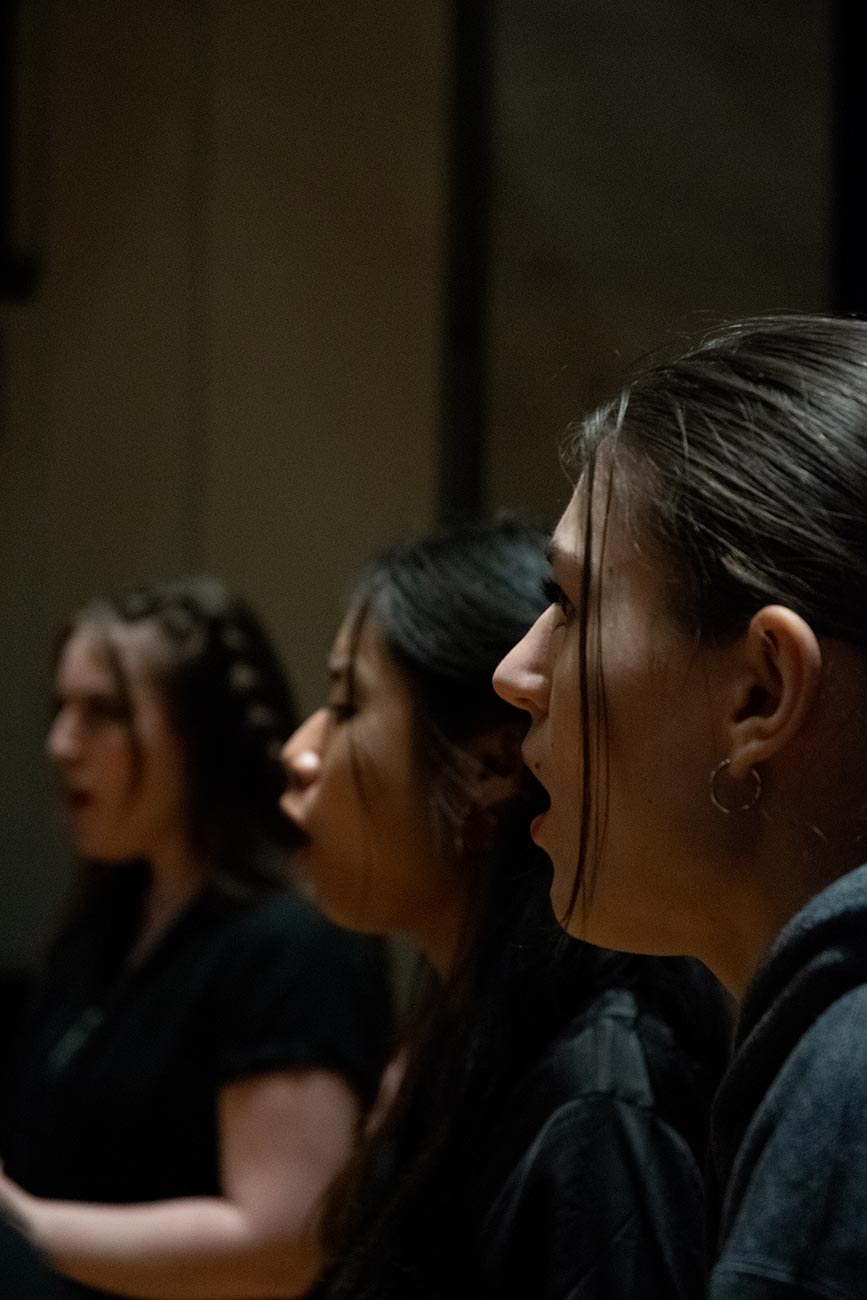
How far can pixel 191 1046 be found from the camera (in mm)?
2123

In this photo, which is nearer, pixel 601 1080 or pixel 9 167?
pixel 601 1080

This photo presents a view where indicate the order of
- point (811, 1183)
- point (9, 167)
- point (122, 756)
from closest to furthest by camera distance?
point (811, 1183)
point (122, 756)
point (9, 167)

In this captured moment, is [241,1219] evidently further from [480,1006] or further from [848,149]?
[848,149]

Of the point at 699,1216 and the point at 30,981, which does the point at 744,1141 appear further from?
→ the point at 30,981

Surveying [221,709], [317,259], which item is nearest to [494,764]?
[221,709]

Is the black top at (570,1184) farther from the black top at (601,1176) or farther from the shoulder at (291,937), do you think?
the shoulder at (291,937)

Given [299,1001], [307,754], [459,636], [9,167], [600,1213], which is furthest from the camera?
[9,167]

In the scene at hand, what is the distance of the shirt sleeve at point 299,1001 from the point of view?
2.05 m

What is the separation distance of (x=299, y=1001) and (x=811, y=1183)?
→ 54.2 inches

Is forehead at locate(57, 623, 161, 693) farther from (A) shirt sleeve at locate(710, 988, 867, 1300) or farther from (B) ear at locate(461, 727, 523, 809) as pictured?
(A) shirt sleeve at locate(710, 988, 867, 1300)

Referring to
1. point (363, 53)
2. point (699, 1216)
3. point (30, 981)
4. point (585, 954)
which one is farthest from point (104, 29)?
point (699, 1216)

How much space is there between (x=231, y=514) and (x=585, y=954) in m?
2.43

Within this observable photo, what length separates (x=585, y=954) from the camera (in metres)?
1.39

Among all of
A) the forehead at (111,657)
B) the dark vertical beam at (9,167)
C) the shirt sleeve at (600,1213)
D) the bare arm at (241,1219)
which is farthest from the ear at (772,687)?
the dark vertical beam at (9,167)
